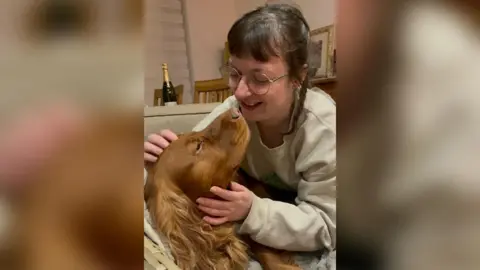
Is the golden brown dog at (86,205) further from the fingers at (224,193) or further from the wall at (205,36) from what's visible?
the wall at (205,36)

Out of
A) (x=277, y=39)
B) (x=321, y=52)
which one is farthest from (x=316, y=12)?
(x=277, y=39)

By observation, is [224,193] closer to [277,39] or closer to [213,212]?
[213,212]

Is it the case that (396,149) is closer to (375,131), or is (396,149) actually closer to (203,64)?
(375,131)

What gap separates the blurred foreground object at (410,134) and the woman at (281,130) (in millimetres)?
247

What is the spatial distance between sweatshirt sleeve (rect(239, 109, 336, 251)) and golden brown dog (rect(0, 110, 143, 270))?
38cm

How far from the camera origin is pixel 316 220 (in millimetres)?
703

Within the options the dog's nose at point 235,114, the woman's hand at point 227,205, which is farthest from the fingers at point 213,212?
the dog's nose at point 235,114

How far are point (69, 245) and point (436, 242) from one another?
0.91ft

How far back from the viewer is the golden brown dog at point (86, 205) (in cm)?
32

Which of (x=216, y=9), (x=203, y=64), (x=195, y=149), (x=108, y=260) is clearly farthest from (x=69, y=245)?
(x=203, y=64)

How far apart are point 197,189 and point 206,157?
4 cm

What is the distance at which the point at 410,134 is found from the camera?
42 cm

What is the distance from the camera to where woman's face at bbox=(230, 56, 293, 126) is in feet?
2.40

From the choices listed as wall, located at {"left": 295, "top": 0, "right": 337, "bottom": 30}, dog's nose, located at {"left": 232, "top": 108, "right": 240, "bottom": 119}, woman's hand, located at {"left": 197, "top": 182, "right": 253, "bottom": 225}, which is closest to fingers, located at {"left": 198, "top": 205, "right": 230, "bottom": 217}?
woman's hand, located at {"left": 197, "top": 182, "right": 253, "bottom": 225}
